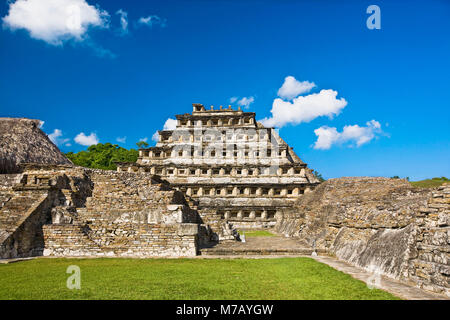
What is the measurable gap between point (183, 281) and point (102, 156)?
56993 mm

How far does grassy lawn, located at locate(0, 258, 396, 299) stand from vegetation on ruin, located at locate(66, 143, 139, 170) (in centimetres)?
4981

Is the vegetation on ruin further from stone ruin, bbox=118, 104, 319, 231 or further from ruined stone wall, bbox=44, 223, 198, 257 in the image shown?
ruined stone wall, bbox=44, 223, 198, 257

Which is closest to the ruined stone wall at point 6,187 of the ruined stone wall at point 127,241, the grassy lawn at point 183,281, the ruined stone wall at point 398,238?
the ruined stone wall at point 127,241

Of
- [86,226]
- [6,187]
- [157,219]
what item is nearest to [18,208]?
[86,226]

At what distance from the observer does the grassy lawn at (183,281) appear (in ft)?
20.6

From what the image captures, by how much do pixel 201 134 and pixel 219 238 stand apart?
118 feet

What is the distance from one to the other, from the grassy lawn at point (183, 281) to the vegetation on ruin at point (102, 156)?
4981 cm

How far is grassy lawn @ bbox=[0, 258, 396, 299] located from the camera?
6.27m

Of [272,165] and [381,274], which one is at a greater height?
[272,165]

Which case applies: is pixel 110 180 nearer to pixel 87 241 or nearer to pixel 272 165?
pixel 87 241

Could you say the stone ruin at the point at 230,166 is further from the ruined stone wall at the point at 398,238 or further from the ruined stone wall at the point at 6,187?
the ruined stone wall at the point at 398,238
